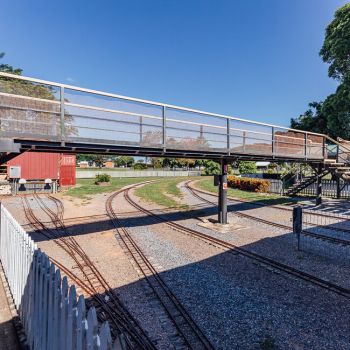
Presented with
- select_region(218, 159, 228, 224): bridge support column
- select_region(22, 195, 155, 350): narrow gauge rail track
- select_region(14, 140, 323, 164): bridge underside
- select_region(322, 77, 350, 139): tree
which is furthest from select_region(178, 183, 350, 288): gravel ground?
select_region(322, 77, 350, 139): tree

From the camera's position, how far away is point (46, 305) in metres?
3.85

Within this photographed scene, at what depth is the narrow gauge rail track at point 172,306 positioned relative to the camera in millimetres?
4961

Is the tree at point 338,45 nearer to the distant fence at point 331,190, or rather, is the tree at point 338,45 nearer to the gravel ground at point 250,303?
the distant fence at point 331,190

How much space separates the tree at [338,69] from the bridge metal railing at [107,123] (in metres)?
19.0

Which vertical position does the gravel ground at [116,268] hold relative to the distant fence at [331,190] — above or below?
below

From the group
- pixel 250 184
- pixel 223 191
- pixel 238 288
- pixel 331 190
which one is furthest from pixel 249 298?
pixel 250 184

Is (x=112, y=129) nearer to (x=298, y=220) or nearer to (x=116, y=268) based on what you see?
(x=116, y=268)

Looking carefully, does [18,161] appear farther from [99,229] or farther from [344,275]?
[344,275]

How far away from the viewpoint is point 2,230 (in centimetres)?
743

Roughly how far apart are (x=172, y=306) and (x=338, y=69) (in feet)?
106

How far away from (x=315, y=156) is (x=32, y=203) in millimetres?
20792

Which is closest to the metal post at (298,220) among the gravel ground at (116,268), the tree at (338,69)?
the gravel ground at (116,268)

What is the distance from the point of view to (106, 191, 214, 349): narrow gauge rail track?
4.96 metres

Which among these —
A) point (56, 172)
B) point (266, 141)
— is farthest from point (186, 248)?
point (56, 172)
